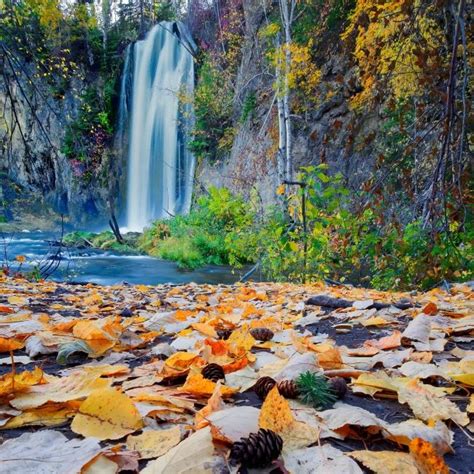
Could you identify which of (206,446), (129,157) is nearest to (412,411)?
(206,446)

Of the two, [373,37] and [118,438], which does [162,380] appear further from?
[373,37]

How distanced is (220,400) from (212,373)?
14 cm

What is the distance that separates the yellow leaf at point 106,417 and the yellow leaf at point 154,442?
0.02 m

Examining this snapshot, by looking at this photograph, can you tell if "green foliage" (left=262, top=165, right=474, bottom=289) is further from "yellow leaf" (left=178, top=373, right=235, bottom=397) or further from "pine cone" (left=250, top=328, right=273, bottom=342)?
"yellow leaf" (left=178, top=373, right=235, bottom=397)

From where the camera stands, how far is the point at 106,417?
1.94ft

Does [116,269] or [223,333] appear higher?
[223,333]

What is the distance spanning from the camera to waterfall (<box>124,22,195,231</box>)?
17016 millimetres

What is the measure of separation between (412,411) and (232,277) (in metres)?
7.55

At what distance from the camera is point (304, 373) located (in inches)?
31.2

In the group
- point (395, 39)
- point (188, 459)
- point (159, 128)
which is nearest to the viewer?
point (188, 459)

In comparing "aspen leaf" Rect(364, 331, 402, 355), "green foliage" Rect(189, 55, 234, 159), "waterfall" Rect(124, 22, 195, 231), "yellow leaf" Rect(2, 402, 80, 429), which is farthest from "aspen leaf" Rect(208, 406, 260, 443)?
"waterfall" Rect(124, 22, 195, 231)

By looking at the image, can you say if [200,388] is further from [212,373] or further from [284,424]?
[284,424]

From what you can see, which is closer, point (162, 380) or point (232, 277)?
point (162, 380)

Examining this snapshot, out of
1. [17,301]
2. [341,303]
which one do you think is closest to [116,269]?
[17,301]
